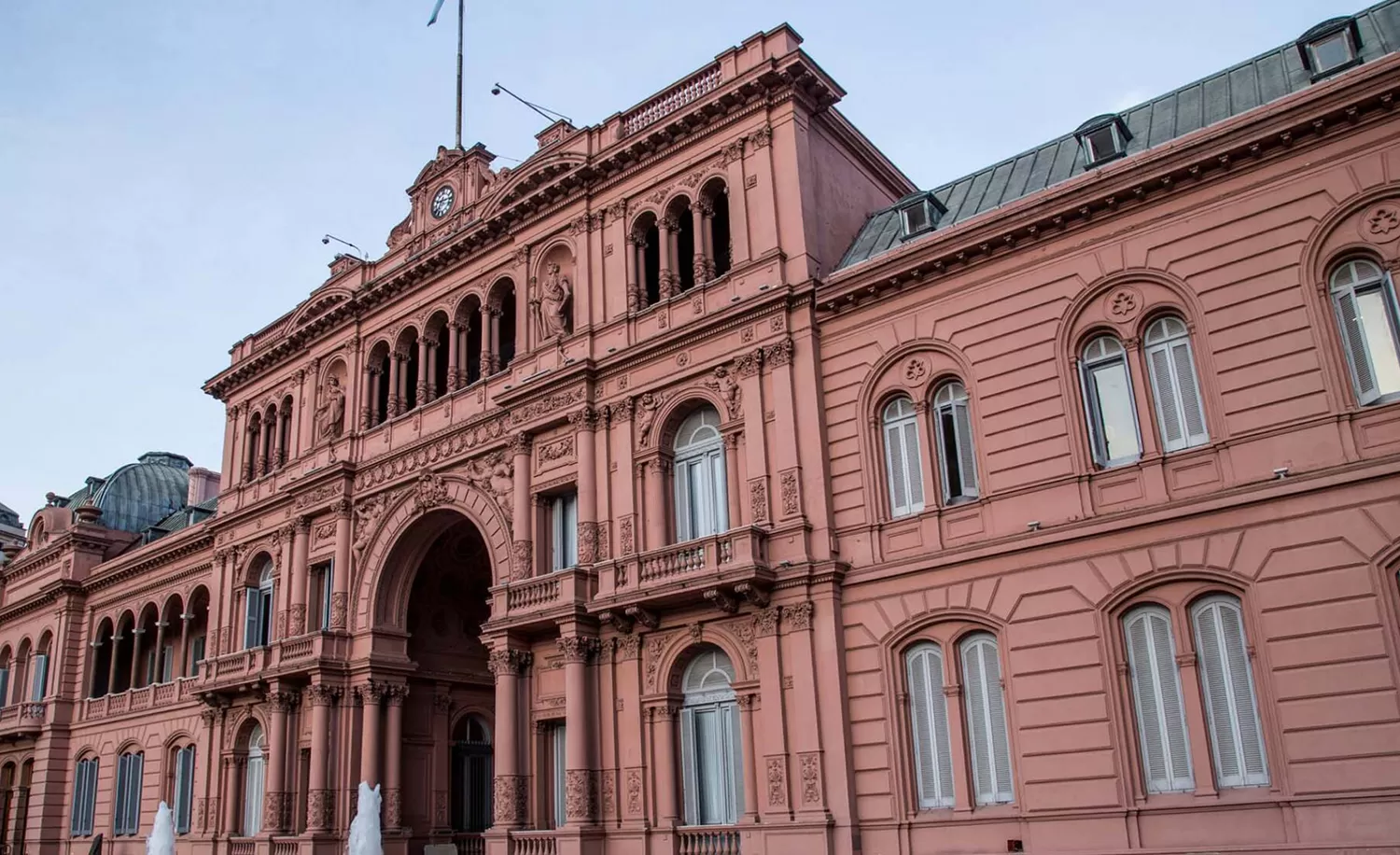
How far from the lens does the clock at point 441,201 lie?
116 ft

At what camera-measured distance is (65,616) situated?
4834 centimetres

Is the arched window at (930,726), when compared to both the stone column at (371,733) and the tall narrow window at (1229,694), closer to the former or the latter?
the tall narrow window at (1229,694)

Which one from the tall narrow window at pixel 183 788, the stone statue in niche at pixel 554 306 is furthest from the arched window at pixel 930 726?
the tall narrow window at pixel 183 788

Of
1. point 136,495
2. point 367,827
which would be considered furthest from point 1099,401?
point 136,495

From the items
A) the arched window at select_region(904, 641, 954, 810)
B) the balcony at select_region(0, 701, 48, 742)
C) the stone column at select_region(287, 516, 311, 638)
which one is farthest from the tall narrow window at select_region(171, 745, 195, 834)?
the arched window at select_region(904, 641, 954, 810)

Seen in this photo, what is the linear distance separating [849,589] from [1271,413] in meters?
8.32

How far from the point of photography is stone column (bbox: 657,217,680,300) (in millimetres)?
28125

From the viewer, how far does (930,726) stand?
72.9ft

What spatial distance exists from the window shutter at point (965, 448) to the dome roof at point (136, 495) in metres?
42.0

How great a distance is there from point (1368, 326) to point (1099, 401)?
4.49 meters

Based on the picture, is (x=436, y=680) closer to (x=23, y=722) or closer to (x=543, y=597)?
(x=543, y=597)

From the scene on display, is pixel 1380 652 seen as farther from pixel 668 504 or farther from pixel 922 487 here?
pixel 668 504

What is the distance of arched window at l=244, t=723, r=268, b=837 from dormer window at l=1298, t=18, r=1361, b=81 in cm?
3151

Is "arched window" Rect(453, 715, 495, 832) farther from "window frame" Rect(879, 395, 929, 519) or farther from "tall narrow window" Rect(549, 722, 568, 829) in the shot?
"window frame" Rect(879, 395, 929, 519)
